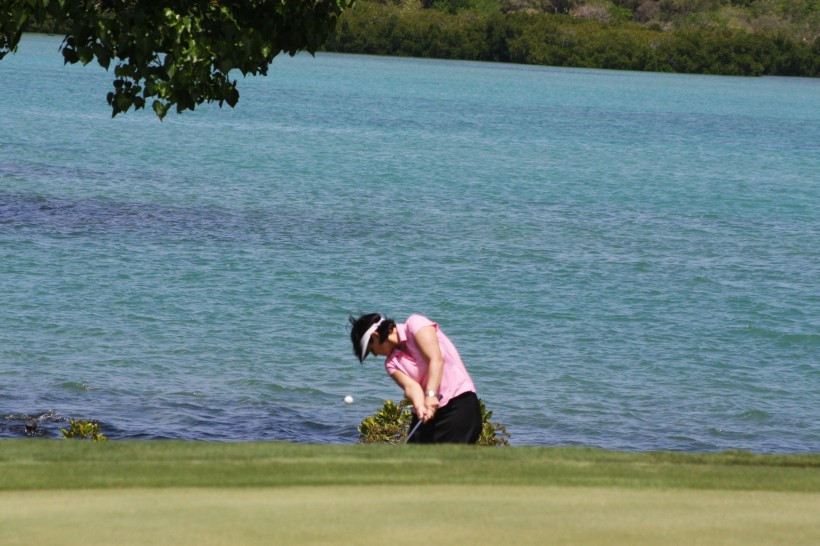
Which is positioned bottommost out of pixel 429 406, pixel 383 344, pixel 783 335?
pixel 783 335

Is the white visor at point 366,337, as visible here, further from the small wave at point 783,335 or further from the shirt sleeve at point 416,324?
the small wave at point 783,335

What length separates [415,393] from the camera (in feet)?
28.0

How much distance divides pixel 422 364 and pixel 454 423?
504 mm

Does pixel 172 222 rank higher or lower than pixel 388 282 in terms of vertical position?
lower

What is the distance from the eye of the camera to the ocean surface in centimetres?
1717

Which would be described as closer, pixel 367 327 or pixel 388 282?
pixel 367 327

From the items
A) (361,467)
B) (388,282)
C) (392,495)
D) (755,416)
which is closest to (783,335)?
(755,416)

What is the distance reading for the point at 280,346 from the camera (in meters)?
20.2

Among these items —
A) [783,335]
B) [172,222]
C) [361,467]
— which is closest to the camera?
[361,467]

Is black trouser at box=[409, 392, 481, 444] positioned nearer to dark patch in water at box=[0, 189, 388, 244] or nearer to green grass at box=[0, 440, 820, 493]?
green grass at box=[0, 440, 820, 493]

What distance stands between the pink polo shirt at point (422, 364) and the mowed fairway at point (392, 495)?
84cm

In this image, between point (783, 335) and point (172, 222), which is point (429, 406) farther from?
point (172, 222)

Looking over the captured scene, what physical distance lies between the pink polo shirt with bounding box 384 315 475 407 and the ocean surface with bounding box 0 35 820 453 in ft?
22.0

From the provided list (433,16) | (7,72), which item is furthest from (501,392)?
(433,16)
